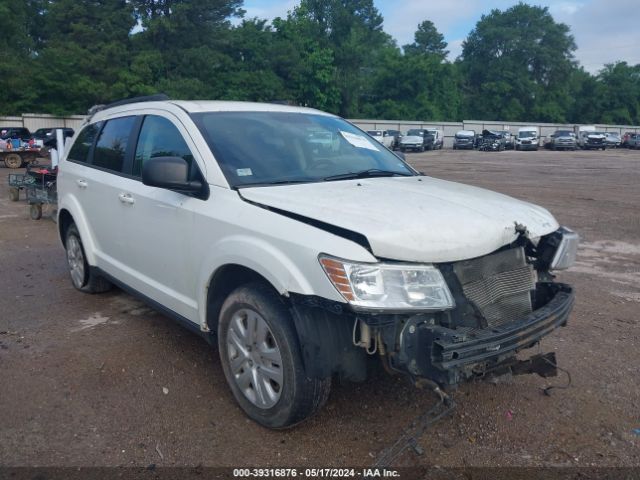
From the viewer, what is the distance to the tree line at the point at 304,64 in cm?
4128

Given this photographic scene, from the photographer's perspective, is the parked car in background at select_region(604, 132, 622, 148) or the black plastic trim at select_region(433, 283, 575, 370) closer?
the black plastic trim at select_region(433, 283, 575, 370)

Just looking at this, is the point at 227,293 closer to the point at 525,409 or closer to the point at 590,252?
→ the point at 525,409

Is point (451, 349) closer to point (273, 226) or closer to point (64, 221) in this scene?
point (273, 226)

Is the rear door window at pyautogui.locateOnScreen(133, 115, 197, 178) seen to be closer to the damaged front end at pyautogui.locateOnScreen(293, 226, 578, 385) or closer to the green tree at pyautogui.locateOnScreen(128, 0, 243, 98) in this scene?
the damaged front end at pyautogui.locateOnScreen(293, 226, 578, 385)

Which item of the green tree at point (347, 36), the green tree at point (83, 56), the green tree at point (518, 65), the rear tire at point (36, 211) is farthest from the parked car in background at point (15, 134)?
the green tree at point (518, 65)

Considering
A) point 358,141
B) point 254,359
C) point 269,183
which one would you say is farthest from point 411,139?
point 254,359

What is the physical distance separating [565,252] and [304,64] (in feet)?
181

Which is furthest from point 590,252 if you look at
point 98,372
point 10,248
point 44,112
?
point 44,112

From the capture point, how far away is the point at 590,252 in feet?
26.8

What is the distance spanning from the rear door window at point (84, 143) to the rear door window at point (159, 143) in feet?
3.78

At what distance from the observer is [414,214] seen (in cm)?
310

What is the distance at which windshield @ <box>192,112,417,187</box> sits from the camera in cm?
380

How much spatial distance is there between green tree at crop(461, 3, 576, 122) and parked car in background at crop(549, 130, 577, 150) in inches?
937

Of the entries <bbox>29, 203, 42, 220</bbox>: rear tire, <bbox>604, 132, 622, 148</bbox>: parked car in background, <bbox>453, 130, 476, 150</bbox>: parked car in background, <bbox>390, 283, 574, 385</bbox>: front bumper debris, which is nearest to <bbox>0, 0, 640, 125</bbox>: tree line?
<bbox>453, 130, 476, 150</bbox>: parked car in background
